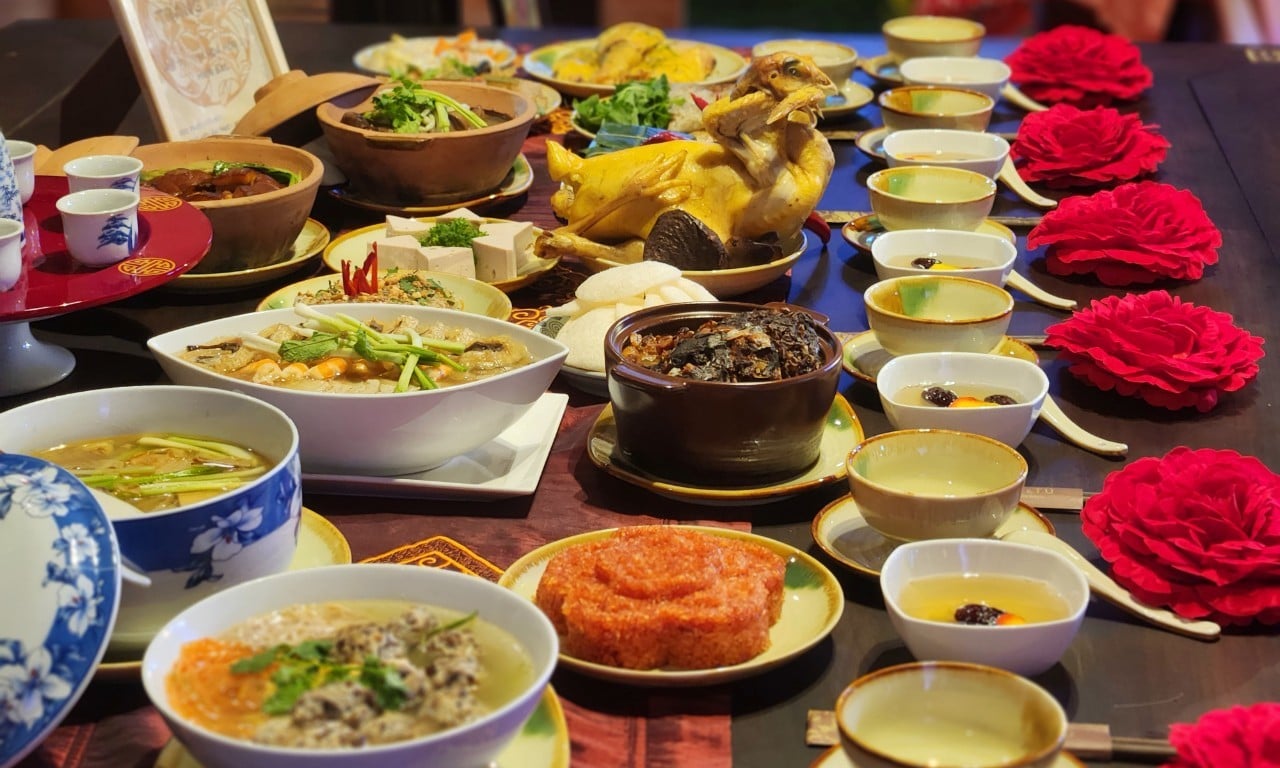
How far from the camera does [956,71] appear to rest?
12.1 ft

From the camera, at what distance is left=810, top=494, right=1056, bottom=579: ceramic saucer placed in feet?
5.13

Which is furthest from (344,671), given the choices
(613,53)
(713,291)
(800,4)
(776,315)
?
(800,4)

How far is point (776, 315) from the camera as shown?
72.7 inches

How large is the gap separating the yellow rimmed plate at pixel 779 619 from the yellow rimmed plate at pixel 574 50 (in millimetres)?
2200

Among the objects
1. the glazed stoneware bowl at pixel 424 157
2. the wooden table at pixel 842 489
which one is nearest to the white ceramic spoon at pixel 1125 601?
the wooden table at pixel 842 489

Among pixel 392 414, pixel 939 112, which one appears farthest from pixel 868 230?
pixel 392 414

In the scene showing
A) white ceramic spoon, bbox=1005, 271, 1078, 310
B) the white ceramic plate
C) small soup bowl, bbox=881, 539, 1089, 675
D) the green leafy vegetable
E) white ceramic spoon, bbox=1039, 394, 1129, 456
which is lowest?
white ceramic spoon, bbox=1005, 271, 1078, 310

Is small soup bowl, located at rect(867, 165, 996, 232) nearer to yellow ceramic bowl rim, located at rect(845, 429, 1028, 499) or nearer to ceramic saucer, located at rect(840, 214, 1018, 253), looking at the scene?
ceramic saucer, located at rect(840, 214, 1018, 253)

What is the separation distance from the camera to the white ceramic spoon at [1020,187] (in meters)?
2.90

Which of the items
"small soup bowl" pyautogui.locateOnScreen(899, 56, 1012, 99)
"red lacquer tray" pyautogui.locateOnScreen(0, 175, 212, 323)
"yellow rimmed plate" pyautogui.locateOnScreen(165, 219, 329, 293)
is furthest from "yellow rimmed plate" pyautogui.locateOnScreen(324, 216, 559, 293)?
"small soup bowl" pyautogui.locateOnScreen(899, 56, 1012, 99)

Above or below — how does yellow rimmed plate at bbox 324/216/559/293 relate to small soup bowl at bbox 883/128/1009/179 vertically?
above

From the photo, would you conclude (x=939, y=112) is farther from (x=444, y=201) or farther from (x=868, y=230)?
(x=444, y=201)

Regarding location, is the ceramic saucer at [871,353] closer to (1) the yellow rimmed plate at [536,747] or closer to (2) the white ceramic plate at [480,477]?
(2) the white ceramic plate at [480,477]

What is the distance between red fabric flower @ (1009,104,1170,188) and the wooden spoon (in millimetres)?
1936
